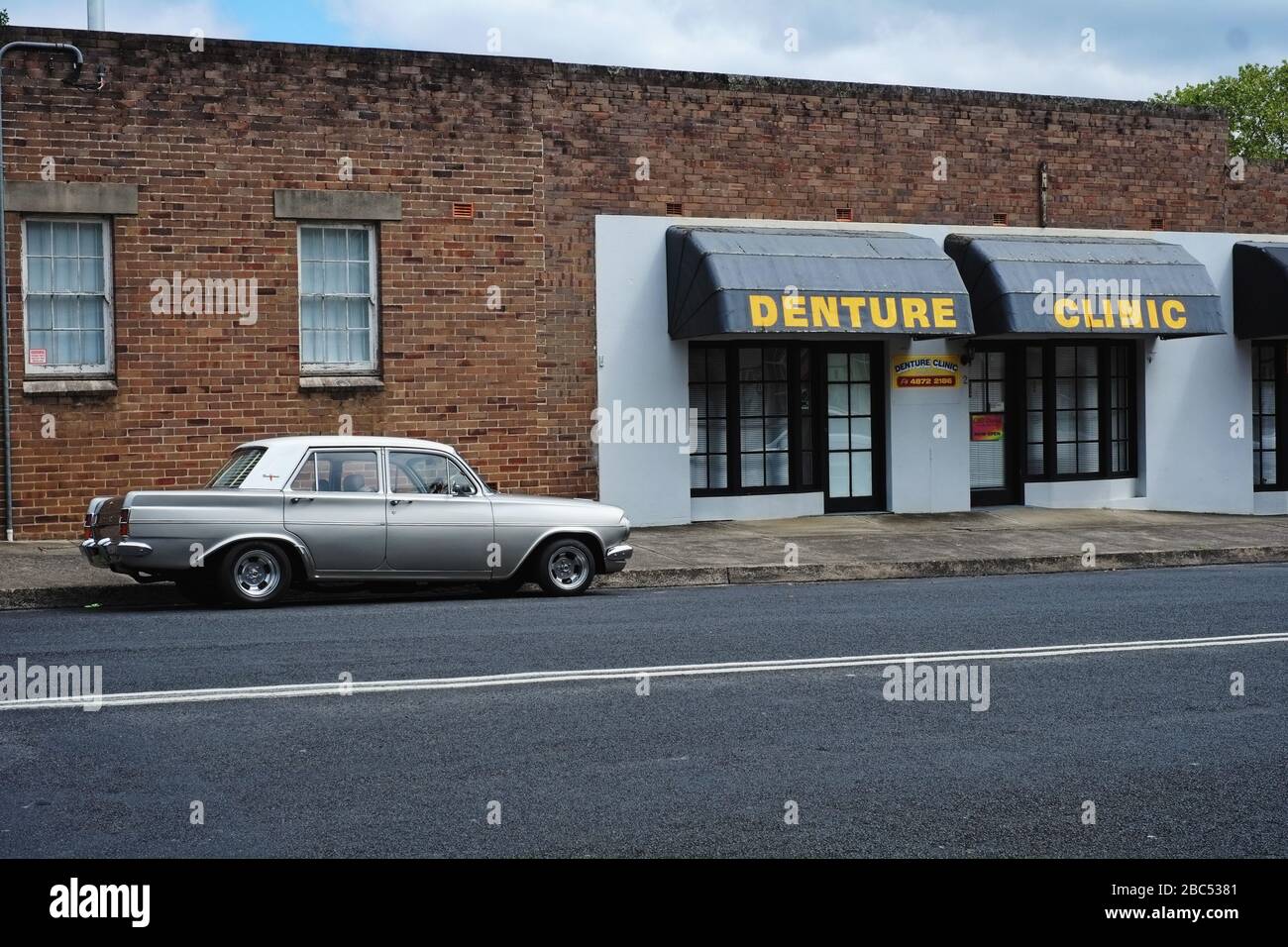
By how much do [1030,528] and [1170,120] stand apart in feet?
23.4

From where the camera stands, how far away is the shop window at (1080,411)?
850 inches

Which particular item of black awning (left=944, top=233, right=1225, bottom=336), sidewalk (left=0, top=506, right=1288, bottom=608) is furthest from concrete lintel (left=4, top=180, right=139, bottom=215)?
black awning (left=944, top=233, right=1225, bottom=336)

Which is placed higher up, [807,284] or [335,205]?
[335,205]

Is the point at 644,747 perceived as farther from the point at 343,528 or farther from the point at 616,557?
the point at 616,557

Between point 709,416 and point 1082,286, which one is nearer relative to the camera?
point 709,416

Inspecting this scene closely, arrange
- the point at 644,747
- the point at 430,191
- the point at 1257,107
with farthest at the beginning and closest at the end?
the point at 1257,107 < the point at 430,191 < the point at 644,747

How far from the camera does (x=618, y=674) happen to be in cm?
885

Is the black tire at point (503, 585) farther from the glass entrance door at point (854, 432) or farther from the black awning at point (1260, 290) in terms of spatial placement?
the black awning at point (1260, 290)

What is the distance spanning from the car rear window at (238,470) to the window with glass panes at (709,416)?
25.0 feet

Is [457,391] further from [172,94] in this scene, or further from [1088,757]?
[1088,757]

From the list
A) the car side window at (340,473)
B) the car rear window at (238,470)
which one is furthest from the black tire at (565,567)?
the car rear window at (238,470)

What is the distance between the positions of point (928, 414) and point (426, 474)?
31.2 feet

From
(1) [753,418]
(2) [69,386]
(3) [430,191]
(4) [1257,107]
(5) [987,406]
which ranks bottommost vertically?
(1) [753,418]

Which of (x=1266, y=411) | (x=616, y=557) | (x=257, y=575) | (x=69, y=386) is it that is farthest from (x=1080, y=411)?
(x=69, y=386)
